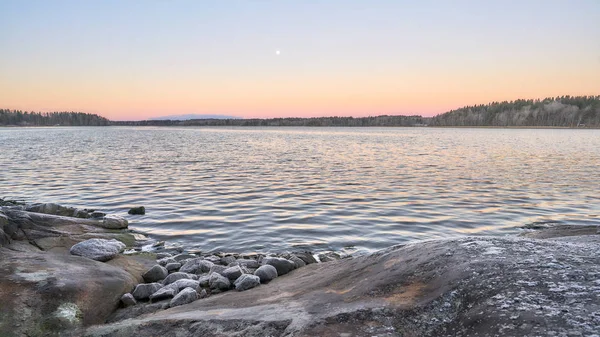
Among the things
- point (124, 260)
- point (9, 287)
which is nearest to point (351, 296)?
point (9, 287)

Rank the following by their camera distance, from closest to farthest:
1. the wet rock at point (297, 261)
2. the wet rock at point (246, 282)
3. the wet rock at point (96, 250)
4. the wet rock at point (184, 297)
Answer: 1. the wet rock at point (184, 297)
2. the wet rock at point (246, 282)
3. the wet rock at point (96, 250)
4. the wet rock at point (297, 261)

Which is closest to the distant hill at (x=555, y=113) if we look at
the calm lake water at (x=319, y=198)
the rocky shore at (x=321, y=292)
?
the calm lake water at (x=319, y=198)

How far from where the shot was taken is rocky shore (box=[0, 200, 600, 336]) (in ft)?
11.8

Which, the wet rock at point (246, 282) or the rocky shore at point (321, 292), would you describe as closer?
the rocky shore at point (321, 292)

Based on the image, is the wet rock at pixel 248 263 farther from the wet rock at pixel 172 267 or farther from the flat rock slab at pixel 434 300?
the flat rock slab at pixel 434 300

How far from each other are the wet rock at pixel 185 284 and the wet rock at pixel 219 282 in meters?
0.25

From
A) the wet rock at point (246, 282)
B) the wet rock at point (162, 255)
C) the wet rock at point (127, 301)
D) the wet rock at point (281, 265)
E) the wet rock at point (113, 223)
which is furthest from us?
the wet rock at point (113, 223)

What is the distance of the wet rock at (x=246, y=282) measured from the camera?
6773 millimetres

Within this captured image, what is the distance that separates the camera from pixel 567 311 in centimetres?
323

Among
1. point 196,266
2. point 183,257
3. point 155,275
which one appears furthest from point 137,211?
point 155,275

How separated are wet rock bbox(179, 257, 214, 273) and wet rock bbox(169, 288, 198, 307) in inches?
70.1

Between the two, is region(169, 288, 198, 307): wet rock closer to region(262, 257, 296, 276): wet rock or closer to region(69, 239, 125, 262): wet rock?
region(262, 257, 296, 276): wet rock

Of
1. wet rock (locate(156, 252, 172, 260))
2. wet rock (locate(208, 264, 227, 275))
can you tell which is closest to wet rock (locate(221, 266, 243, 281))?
wet rock (locate(208, 264, 227, 275))

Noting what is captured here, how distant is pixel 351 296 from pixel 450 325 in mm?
1426
